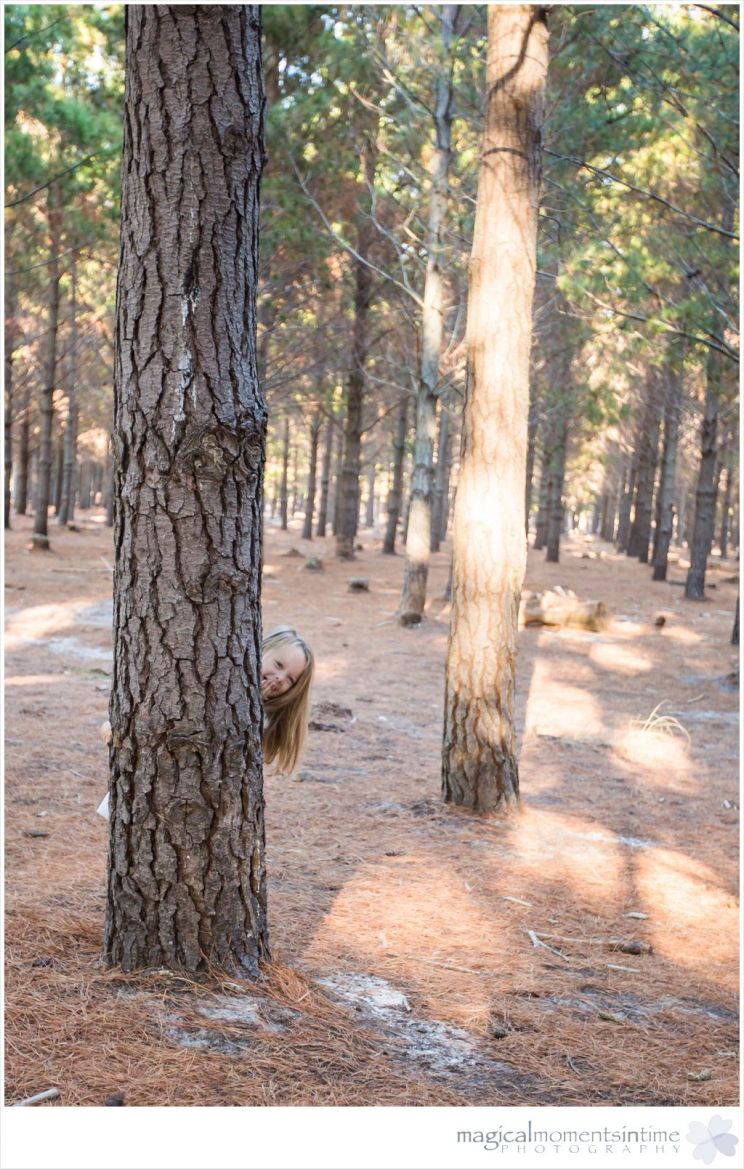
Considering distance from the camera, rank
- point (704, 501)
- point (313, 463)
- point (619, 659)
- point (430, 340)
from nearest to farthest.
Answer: point (619, 659) → point (430, 340) → point (704, 501) → point (313, 463)

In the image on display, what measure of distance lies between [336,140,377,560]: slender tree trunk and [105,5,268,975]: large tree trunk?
15558mm

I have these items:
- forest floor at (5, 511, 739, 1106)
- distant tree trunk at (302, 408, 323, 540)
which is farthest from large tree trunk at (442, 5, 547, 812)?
distant tree trunk at (302, 408, 323, 540)

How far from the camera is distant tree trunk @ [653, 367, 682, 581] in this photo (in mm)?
22616

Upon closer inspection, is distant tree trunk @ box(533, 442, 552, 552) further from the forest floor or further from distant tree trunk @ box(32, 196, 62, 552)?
the forest floor

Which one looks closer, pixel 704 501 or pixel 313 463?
pixel 704 501

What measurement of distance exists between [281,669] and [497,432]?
231 centimetres

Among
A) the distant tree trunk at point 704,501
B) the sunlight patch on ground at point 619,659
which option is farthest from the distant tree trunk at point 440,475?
the sunlight patch on ground at point 619,659

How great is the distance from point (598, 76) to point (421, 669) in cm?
938

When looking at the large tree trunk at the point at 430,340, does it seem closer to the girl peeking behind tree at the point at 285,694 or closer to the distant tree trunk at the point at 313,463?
the girl peeking behind tree at the point at 285,694

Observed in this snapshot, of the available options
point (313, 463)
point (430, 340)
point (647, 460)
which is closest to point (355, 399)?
point (313, 463)

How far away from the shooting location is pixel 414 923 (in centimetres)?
435

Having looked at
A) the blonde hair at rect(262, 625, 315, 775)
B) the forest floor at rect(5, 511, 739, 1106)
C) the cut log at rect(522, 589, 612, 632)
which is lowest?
the forest floor at rect(5, 511, 739, 1106)

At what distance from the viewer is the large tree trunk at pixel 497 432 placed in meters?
6.01

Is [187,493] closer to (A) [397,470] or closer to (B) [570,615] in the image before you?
(B) [570,615]
